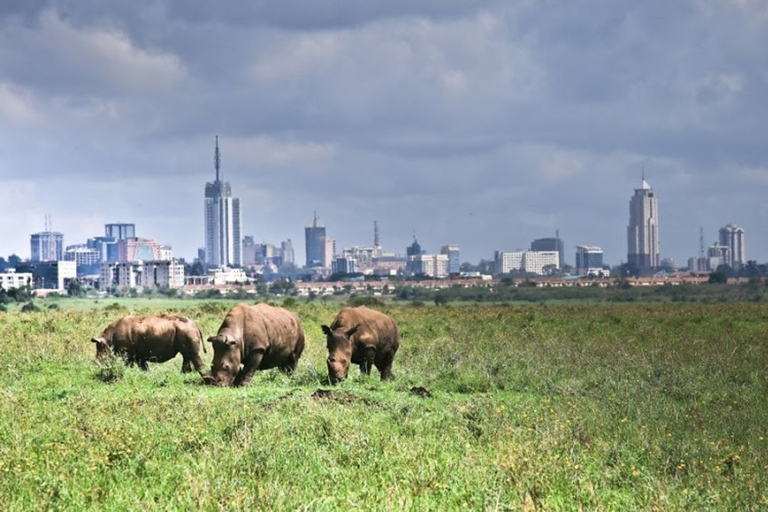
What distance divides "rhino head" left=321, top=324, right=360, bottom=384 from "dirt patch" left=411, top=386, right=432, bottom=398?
86.5 inches

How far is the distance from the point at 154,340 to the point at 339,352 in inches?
229

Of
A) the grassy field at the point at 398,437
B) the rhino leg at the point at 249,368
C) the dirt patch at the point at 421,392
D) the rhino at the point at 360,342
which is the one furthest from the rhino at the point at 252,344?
the dirt patch at the point at 421,392

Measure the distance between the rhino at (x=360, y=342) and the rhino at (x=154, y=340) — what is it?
4.00 meters

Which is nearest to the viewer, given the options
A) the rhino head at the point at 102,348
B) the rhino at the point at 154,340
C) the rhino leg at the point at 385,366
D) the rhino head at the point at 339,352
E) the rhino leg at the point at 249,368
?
the rhino head at the point at 339,352

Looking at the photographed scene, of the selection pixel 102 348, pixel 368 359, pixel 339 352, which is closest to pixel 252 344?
pixel 339 352

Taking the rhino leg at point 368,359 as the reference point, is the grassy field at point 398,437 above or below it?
below

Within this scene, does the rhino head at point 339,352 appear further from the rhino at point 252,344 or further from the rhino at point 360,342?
the rhino at point 252,344

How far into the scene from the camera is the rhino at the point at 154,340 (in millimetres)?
26453

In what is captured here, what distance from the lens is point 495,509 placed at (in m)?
11.8

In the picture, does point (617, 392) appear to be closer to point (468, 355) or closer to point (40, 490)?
point (468, 355)

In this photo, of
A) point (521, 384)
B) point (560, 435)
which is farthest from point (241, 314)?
point (560, 435)

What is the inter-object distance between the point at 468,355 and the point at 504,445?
14.2m

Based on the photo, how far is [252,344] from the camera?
23.3 m

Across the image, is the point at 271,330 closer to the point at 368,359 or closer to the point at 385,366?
the point at 368,359
